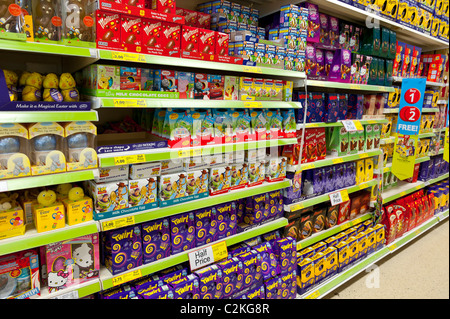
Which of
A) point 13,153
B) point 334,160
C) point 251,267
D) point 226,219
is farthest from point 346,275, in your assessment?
point 13,153

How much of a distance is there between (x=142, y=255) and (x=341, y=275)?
75.4 inches

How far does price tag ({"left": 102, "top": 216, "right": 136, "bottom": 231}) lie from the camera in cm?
160

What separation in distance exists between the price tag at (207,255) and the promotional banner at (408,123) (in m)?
2.14

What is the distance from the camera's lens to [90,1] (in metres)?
1.51

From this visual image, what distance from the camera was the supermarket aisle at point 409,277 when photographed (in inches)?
110

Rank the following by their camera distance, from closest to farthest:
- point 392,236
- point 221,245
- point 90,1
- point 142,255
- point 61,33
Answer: point 61,33 < point 90,1 < point 142,255 < point 221,245 < point 392,236

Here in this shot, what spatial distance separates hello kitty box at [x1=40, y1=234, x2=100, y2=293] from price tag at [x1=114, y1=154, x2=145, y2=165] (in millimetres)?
415

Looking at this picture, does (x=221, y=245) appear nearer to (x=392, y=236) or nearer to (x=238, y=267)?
(x=238, y=267)

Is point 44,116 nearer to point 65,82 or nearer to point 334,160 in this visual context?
point 65,82

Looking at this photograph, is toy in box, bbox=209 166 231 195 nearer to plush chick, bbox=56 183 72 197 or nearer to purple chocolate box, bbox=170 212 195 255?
purple chocolate box, bbox=170 212 195 255

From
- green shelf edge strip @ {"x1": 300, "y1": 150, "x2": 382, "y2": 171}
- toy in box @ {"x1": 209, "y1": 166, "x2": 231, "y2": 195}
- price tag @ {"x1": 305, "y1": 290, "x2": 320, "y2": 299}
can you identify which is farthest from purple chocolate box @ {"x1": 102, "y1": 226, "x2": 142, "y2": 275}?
price tag @ {"x1": 305, "y1": 290, "x2": 320, "y2": 299}

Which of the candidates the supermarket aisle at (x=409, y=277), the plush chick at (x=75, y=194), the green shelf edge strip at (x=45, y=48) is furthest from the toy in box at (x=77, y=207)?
the supermarket aisle at (x=409, y=277)

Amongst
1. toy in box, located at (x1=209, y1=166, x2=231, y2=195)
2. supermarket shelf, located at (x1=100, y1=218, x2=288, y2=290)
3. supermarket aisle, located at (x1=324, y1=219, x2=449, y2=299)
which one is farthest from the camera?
supermarket aisle, located at (x1=324, y1=219, x2=449, y2=299)
